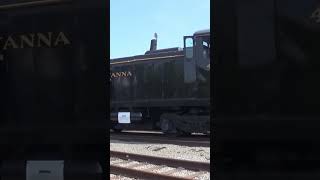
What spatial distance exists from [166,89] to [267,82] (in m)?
18.9

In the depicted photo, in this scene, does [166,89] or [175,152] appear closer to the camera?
[175,152]

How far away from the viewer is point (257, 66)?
5.84 ft

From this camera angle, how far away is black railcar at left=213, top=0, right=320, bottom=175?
5.64 ft

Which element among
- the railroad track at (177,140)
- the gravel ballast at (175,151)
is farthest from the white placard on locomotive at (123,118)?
the gravel ballast at (175,151)

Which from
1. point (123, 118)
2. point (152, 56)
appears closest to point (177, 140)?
point (152, 56)

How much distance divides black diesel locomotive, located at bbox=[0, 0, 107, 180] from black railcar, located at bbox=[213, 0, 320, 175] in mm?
477

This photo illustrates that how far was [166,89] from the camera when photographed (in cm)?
2069

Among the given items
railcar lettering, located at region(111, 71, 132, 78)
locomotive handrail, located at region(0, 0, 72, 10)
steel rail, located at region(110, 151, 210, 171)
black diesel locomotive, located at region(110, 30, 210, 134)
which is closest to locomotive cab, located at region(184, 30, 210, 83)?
black diesel locomotive, located at region(110, 30, 210, 134)

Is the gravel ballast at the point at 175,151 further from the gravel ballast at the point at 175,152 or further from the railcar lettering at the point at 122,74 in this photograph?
the railcar lettering at the point at 122,74

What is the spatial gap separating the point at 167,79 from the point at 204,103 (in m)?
2.03

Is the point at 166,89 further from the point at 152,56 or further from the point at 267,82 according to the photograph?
the point at 267,82

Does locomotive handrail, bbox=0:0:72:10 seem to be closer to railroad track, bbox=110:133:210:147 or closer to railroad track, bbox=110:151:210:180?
railroad track, bbox=110:151:210:180

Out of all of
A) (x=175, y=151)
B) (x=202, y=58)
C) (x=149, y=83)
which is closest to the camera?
(x=175, y=151)

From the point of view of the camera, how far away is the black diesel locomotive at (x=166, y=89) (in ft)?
62.0
